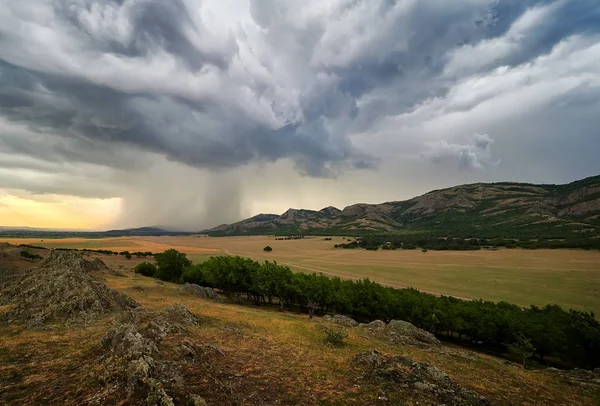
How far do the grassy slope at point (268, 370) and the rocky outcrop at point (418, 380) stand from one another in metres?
1.63

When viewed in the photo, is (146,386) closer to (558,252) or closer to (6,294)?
(6,294)

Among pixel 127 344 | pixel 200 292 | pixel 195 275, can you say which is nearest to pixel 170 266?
pixel 195 275

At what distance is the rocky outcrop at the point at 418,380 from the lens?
19.7 meters

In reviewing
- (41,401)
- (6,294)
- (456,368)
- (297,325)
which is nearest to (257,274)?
(297,325)

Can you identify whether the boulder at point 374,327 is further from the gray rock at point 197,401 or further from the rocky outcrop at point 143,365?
the gray rock at point 197,401

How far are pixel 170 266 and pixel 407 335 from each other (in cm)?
8847

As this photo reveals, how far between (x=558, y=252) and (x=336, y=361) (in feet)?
656

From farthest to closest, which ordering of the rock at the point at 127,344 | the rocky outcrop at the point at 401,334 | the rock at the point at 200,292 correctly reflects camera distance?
the rock at the point at 200,292 → the rocky outcrop at the point at 401,334 → the rock at the point at 127,344

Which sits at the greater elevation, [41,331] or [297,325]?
[41,331]

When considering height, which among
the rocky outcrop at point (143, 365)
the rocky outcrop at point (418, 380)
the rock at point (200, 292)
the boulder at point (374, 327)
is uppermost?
the rocky outcrop at point (143, 365)

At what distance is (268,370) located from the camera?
78.7ft

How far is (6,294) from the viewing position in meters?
42.2

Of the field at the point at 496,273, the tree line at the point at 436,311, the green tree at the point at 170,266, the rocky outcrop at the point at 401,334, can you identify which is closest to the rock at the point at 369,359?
the rocky outcrop at the point at 401,334

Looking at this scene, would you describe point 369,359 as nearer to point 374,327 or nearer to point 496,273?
point 374,327
